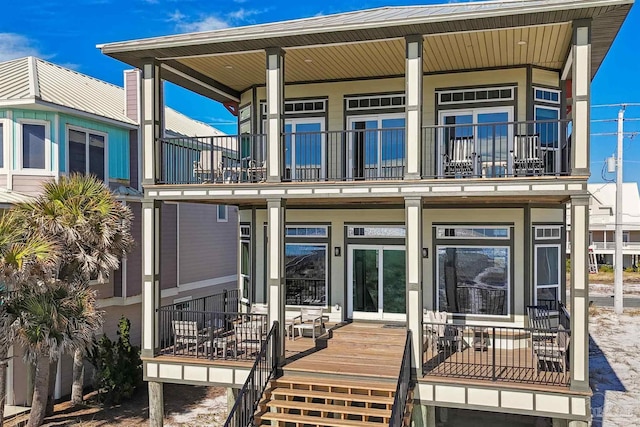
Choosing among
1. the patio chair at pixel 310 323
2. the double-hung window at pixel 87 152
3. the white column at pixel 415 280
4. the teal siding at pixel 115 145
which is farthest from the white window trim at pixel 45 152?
the white column at pixel 415 280

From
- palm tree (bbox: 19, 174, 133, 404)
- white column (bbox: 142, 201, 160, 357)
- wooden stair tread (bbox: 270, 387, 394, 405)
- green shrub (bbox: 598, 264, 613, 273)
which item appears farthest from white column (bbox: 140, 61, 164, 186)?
green shrub (bbox: 598, 264, 613, 273)

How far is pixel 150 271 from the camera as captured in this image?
11836mm

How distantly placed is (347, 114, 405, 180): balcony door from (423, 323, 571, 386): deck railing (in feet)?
13.9

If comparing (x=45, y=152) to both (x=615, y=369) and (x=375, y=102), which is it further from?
(x=615, y=369)

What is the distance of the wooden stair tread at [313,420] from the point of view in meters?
9.20

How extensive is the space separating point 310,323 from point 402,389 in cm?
431

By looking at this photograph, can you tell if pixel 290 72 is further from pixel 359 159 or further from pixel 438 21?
pixel 438 21

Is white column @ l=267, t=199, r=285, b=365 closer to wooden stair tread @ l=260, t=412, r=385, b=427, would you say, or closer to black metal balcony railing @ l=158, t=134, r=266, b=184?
black metal balcony railing @ l=158, t=134, r=266, b=184

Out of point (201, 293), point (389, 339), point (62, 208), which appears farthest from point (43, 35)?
point (389, 339)

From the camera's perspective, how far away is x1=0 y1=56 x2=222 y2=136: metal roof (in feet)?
52.2

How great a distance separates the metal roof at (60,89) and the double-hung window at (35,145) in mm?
856

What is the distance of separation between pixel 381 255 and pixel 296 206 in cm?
267

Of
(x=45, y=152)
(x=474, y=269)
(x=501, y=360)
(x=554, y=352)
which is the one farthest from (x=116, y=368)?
(x=554, y=352)

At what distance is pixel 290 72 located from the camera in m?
13.6
